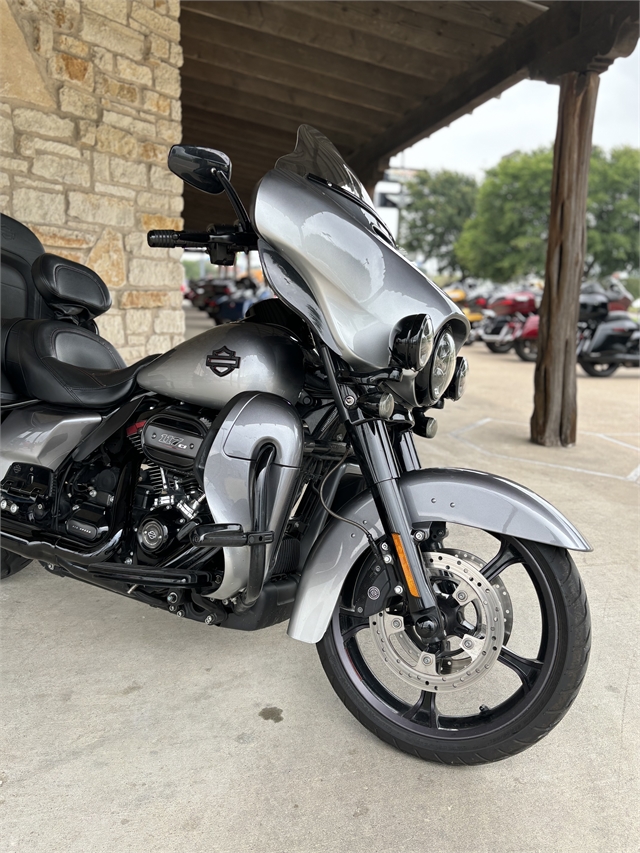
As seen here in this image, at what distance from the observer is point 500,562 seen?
67.7 inches

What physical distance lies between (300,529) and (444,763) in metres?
0.71

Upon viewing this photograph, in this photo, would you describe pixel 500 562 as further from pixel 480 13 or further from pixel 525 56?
pixel 525 56

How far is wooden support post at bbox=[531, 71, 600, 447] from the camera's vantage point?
5.41 m

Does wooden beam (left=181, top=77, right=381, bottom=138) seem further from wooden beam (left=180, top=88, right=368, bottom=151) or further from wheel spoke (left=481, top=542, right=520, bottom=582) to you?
wheel spoke (left=481, top=542, right=520, bottom=582)

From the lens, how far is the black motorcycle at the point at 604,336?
10.4 m

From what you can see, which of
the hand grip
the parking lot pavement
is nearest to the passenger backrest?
the hand grip

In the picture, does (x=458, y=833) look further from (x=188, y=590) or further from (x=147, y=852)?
(x=188, y=590)

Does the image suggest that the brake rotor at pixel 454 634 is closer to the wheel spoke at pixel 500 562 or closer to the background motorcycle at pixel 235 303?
the wheel spoke at pixel 500 562

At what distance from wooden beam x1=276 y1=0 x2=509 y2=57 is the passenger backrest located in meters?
4.10

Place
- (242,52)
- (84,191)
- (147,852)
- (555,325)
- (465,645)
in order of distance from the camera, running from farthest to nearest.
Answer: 1. (242,52)
2. (555,325)
3. (84,191)
4. (465,645)
5. (147,852)

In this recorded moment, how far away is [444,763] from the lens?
→ 5.78 feet

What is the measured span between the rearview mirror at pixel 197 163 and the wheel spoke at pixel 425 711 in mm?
1390

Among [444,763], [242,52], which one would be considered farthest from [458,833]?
[242,52]

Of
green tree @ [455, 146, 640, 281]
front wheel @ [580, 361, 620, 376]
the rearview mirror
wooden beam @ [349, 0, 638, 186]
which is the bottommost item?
front wheel @ [580, 361, 620, 376]
